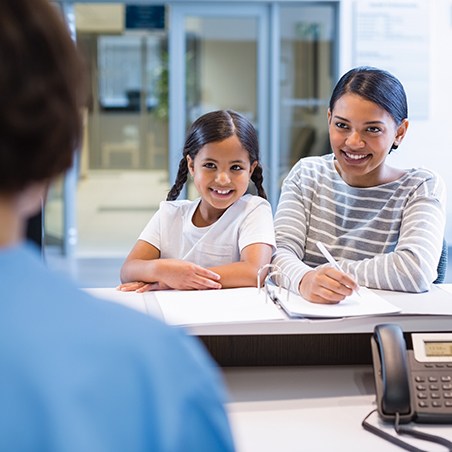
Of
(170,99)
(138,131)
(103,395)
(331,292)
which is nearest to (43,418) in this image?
(103,395)

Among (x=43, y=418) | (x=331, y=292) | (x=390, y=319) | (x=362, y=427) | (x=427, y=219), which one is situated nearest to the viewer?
(x=43, y=418)

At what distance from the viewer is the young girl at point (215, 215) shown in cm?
186

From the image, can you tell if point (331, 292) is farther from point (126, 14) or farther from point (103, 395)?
point (126, 14)

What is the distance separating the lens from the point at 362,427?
128cm

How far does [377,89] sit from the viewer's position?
182cm

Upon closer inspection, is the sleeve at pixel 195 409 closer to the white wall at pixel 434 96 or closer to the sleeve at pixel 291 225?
the sleeve at pixel 291 225

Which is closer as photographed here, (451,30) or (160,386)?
(160,386)

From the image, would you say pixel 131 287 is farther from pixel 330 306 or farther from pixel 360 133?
pixel 360 133

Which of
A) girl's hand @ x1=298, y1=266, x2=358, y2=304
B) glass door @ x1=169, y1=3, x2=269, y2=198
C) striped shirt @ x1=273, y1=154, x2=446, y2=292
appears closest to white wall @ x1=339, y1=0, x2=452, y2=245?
glass door @ x1=169, y1=3, x2=269, y2=198

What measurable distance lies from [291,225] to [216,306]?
1.82ft

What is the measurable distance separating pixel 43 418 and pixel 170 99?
223 inches

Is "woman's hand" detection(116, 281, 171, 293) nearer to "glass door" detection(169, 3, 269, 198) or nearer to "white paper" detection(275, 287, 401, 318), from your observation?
"white paper" detection(275, 287, 401, 318)

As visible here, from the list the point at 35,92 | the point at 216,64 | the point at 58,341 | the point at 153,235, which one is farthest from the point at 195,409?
the point at 216,64

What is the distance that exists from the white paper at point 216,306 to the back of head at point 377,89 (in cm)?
54
